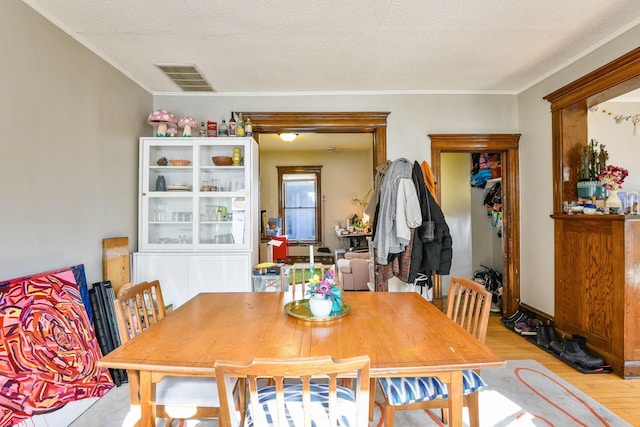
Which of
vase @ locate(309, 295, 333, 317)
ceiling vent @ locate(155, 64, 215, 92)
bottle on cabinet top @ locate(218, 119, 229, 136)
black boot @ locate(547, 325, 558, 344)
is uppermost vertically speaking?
ceiling vent @ locate(155, 64, 215, 92)

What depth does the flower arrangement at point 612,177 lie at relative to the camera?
2873 millimetres

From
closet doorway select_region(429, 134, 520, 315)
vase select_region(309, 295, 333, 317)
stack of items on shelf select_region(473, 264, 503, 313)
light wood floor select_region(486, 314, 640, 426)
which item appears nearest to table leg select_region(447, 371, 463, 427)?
vase select_region(309, 295, 333, 317)

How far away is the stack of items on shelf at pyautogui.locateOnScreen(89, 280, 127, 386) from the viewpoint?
8.18 ft

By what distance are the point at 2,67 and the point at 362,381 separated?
8.50 feet

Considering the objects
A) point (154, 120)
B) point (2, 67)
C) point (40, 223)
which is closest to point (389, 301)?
point (40, 223)

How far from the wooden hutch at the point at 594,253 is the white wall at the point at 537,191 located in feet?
0.42

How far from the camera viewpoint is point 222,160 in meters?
3.54

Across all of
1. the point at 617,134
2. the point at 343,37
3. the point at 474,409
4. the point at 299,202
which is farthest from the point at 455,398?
the point at 299,202

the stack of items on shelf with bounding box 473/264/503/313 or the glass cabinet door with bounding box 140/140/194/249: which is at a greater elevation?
the glass cabinet door with bounding box 140/140/194/249

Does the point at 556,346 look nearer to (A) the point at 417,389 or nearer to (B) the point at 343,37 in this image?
(A) the point at 417,389

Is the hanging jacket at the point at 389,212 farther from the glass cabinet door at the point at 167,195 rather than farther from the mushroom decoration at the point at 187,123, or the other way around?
the mushroom decoration at the point at 187,123

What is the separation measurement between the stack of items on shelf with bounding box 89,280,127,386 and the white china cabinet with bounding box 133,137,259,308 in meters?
0.68

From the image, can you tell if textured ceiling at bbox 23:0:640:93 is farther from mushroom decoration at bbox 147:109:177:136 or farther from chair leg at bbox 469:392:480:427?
chair leg at bbox 469:392:480:427

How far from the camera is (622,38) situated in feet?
8.43
